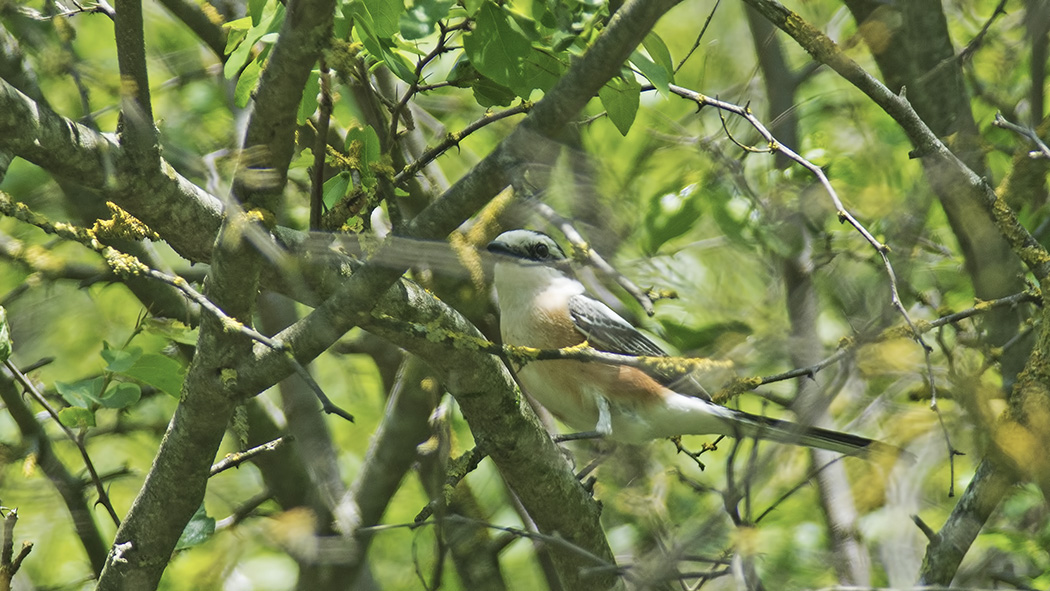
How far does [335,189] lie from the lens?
270 centimetres

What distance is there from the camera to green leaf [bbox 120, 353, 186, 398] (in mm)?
3098

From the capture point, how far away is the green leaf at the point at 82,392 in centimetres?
313

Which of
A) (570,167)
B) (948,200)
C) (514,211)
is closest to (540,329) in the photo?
(514,211)

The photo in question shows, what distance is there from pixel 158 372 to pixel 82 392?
289mm

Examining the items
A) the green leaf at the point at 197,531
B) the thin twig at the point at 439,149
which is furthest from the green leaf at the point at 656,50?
the green leaf at the point at 197,531

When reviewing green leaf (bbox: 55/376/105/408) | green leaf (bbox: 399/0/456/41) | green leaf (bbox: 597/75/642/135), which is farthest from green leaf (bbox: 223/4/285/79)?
green leaf (bbox: 55/376/105/408)

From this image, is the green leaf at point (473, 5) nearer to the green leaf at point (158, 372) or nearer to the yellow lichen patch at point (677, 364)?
the yellow lichen patch at point (677, 364)

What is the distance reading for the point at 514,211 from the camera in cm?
454

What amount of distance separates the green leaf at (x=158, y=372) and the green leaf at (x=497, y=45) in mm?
1505

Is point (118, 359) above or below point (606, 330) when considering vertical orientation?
below

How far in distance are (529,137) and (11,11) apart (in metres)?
2.07

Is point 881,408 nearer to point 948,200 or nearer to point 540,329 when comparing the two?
point 948,200

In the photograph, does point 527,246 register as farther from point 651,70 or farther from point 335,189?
point 651,70

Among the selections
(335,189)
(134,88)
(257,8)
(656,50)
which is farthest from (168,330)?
(656,50)
